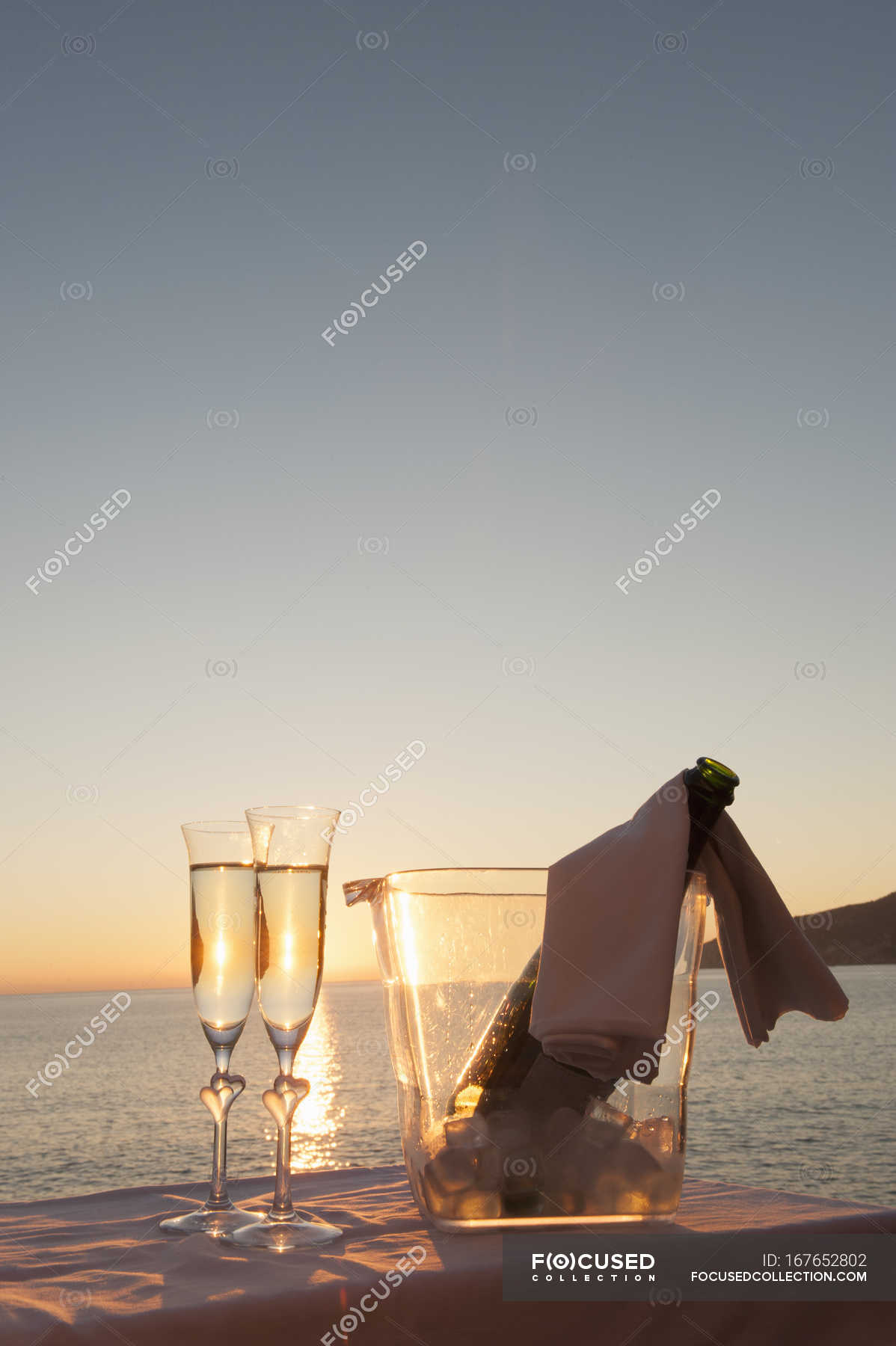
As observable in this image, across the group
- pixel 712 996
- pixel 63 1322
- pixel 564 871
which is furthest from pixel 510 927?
pixel 63 1322

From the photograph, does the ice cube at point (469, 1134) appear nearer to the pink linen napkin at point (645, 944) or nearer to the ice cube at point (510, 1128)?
the ice cube at point (510, 1128)

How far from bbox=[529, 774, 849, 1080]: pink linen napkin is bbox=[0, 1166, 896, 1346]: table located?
26 centimetres

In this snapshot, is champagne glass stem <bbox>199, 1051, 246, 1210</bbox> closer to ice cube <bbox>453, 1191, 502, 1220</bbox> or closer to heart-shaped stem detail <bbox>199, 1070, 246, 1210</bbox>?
heart-shaped stem detail <bbox>199, 1070, 246, 1210</bbox>

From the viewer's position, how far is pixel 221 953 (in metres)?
1.48

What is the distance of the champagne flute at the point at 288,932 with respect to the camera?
1.33m

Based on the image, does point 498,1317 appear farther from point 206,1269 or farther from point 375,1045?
point 375,1045

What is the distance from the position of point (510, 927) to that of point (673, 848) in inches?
10.5

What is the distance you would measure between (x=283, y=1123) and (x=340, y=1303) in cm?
42

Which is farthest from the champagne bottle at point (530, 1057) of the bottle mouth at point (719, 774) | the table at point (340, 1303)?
the table at point (340, 1303)

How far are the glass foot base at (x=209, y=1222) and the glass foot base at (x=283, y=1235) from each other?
32 mm

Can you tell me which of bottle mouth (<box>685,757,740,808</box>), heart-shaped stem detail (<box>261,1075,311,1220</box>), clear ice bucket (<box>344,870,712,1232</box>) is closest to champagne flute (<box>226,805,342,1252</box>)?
heart-shaped stem detail (<box>261,1075,311,1220</box>)

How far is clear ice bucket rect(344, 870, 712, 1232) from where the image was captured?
1.32m

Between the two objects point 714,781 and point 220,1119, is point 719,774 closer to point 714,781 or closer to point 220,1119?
point 714,781

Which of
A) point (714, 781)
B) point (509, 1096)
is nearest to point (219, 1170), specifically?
point (509, 1096)
